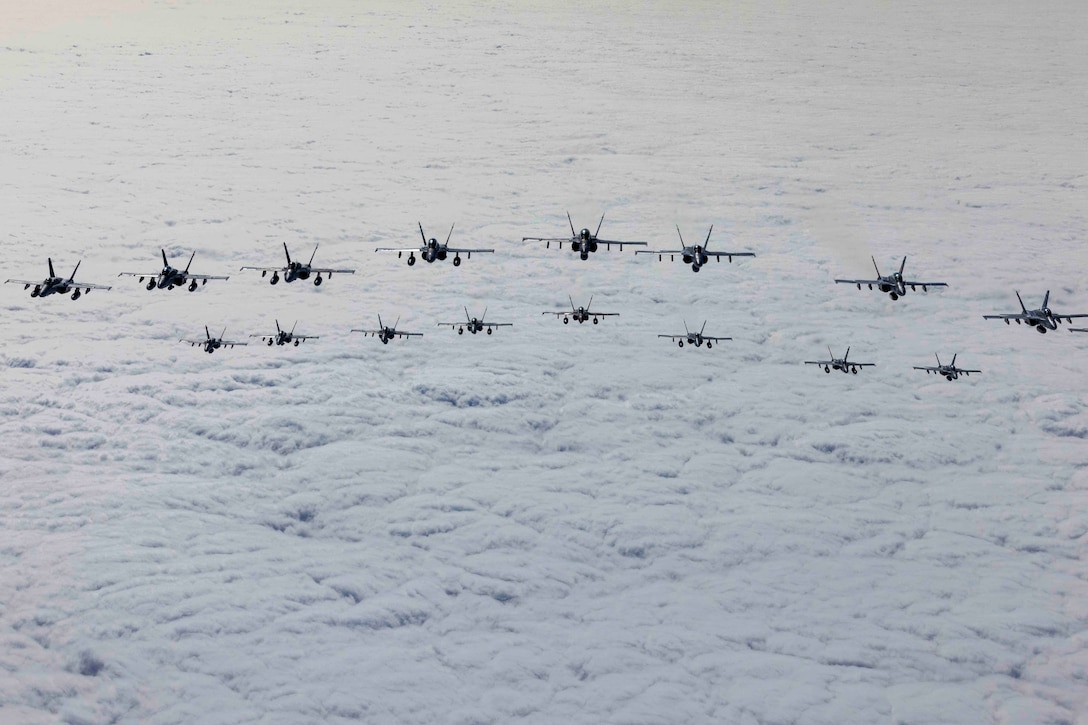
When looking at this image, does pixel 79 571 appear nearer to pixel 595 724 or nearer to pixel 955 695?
pixel 595 724

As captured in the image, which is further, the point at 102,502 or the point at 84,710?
the point at 102,502

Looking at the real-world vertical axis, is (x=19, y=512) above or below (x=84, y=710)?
above

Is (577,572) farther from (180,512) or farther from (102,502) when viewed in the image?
(102,502)

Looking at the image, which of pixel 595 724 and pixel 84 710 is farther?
pixel 595 724

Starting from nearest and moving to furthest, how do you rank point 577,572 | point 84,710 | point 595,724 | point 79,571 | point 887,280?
point 887,280
point 84,710
point 595,724
point 79,571
point 577,572

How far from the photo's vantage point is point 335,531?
627 ft

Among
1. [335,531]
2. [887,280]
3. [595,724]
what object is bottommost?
[595,724]

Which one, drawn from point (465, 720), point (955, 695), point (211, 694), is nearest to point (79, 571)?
point (211, 694)

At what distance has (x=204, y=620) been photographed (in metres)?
164

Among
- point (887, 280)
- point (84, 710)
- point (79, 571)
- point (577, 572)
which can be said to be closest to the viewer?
point (887, 280)

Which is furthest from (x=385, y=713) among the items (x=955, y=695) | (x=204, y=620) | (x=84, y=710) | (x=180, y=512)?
(x=955, y=695)

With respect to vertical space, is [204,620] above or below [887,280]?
below

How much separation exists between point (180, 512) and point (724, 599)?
134 meters

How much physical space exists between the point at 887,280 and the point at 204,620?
152888mm
